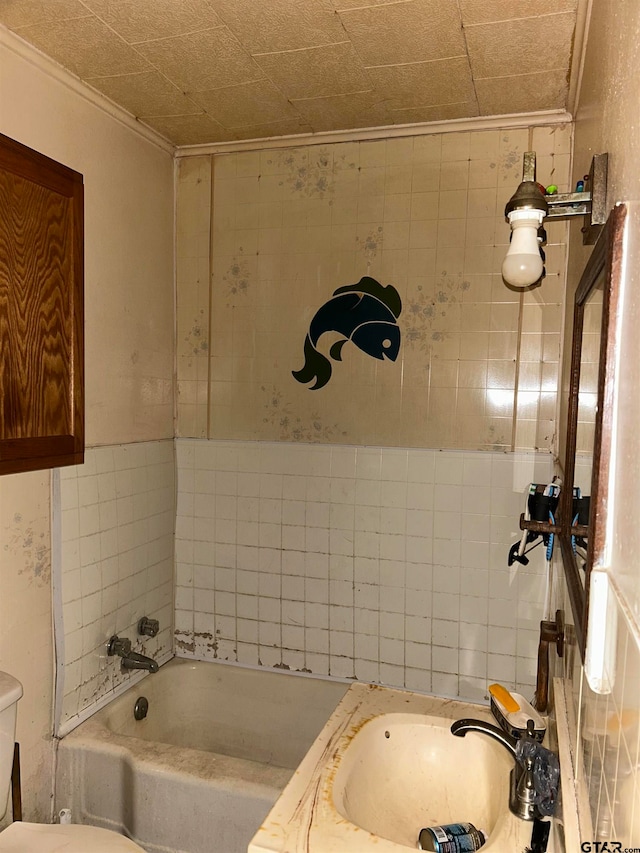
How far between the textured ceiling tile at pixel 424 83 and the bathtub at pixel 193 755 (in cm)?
211

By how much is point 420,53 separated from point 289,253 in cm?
87

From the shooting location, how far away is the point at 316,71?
191 cm

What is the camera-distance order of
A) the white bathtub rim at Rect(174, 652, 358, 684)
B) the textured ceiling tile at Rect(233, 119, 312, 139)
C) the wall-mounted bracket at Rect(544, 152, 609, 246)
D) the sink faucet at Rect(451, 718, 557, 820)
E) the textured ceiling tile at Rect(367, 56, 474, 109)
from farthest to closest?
the white bathtub rim at Rect(174, 652, 358, 684) → the textured ceiling tile at Rect(233, 119, 312, 139) → the textured ceiling tile at Rect(367, 56, 474, 109) → the sink faucet at Rect(451, 718, 557, 820) → the wall-mounted bracket at Rect(544, 152, 609, 246)

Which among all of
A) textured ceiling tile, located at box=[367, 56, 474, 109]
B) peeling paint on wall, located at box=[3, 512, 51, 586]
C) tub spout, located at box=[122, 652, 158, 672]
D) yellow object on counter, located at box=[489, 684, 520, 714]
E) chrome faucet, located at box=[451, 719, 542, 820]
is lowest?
tub spout, located at box=[122, 652, 158, 672]

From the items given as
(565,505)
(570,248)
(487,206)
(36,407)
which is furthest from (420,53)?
(36,407)

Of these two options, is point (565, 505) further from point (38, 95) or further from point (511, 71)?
point (38, 95)

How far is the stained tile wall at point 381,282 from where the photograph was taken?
7.31 feet

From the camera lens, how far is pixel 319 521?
2439 mm

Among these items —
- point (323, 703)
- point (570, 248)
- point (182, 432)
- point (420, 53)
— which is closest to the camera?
point (420, 53)

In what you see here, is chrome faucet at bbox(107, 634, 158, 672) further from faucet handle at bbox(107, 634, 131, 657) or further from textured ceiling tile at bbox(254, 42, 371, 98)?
textured ceiling tile at bbox(254, 42, 371, 98)

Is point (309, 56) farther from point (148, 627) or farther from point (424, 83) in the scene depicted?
point (148, 627)

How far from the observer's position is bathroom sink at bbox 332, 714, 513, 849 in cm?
129

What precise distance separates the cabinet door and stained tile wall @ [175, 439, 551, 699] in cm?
72

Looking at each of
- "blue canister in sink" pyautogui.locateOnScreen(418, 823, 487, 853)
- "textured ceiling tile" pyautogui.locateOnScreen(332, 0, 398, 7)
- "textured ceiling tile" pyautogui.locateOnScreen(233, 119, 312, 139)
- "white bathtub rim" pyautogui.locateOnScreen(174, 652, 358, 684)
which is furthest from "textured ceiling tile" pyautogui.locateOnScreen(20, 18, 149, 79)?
"white bathtub rim" pyautogui.locateOnScreen(174, 652, 358, 684)
